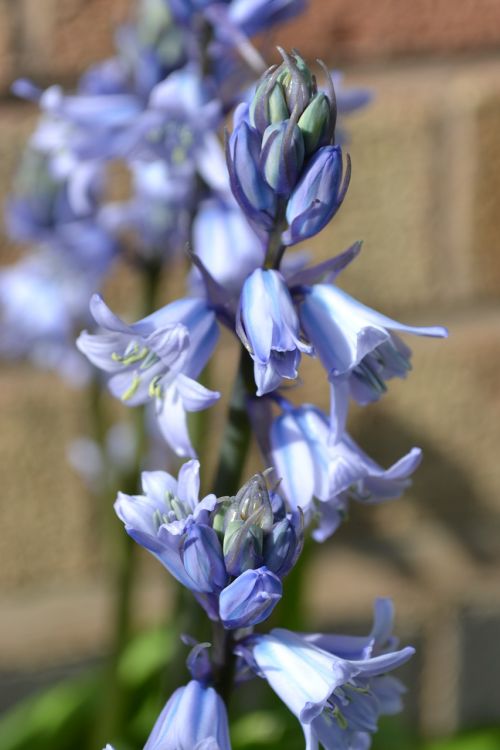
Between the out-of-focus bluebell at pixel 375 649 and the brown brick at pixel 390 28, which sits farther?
the brown brick at pixel 390 28

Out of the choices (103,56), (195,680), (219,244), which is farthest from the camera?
(103,56)

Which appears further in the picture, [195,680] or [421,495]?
[421,495]

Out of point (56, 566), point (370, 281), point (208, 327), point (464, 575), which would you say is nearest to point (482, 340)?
point (370, 281)

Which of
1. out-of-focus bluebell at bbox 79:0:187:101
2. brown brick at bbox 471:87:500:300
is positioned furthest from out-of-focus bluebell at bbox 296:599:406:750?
brown brick at bbox 471:87:500:300

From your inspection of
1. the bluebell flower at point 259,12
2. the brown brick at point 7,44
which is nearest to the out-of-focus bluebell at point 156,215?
the bluebell flower at point 259,12

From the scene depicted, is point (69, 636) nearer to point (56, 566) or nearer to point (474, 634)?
point (56, 566)

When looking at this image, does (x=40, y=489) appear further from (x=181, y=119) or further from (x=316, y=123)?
(x=316, y=123)

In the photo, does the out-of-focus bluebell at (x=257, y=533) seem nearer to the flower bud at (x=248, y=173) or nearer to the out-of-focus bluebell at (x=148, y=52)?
the flower bud at (x=248, y=173)
